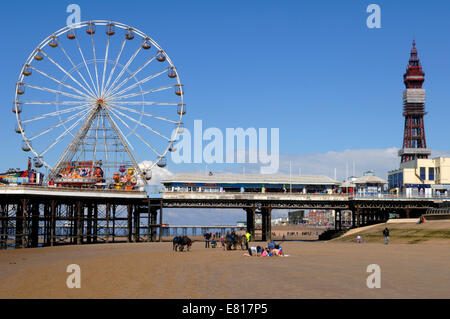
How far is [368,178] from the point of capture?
522 feet

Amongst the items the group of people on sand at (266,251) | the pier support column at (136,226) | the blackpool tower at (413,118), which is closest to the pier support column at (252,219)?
the pier support column at (136,226)

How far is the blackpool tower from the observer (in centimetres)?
17225

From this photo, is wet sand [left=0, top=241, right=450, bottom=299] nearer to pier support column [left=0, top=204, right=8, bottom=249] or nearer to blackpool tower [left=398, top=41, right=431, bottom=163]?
pier support column [left=0, top=204, right=8, bottom=249]

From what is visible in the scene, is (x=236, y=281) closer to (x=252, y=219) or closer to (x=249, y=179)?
(x=252, y=219)

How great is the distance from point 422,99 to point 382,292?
6588 inches

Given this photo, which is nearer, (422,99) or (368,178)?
(368,178)

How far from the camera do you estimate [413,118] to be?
174750 mm

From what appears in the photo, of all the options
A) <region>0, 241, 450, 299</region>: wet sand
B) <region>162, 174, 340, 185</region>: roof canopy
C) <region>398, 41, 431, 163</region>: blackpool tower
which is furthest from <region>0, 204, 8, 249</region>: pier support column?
<region>398, 41, 431, 163</region>: blackpool tower

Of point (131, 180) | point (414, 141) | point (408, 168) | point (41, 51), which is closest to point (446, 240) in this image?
point (131, 180)

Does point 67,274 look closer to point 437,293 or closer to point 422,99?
point 437,293

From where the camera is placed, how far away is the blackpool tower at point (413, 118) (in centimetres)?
17225

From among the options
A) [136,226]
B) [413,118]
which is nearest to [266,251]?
[136,226]

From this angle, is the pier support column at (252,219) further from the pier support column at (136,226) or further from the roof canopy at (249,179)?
the pier support column at (136,226)

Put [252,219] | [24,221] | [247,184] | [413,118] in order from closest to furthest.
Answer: [24,221] < [252,219] < [247,184] < [413,118]
